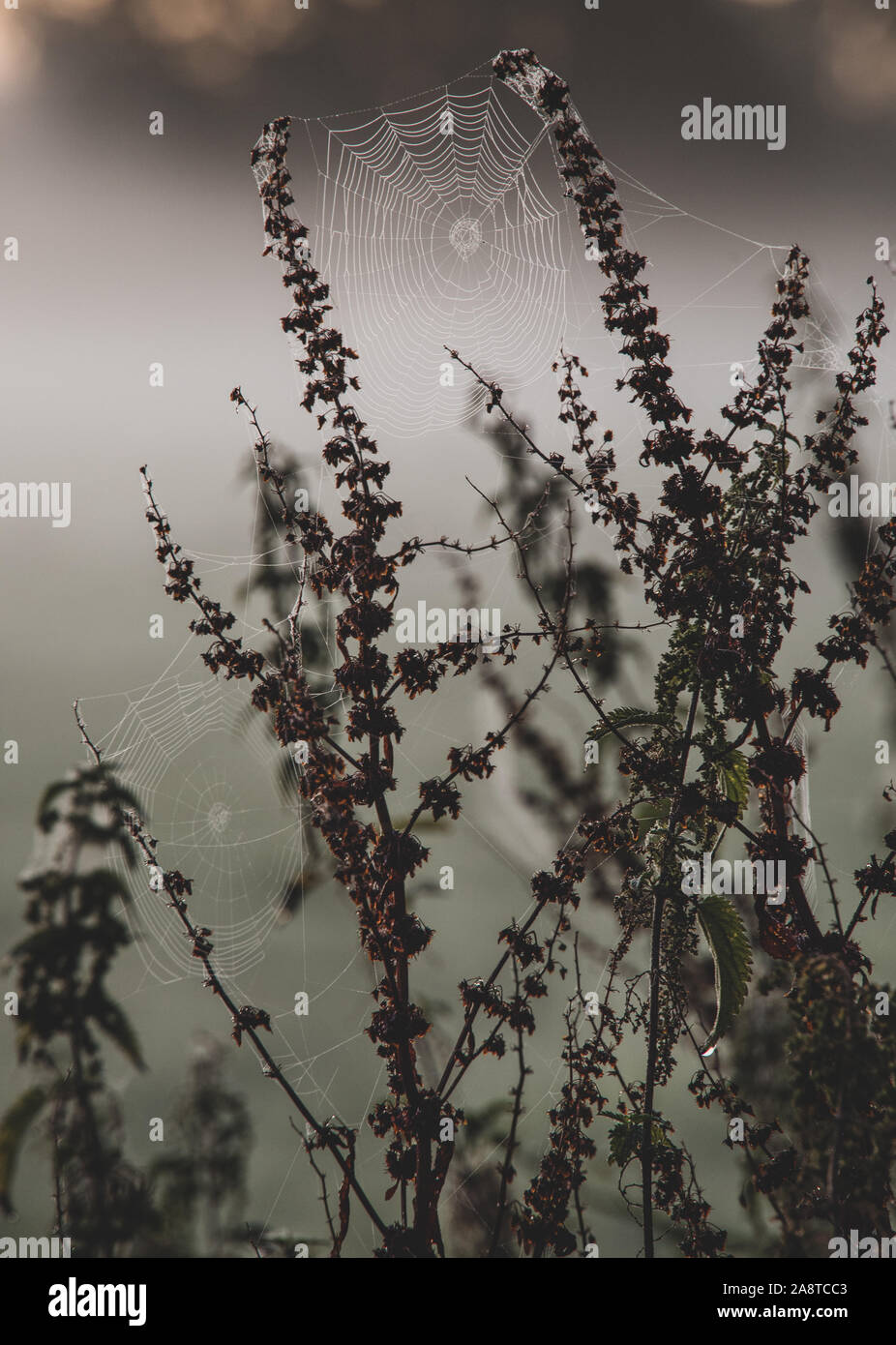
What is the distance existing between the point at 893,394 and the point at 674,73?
93 cm

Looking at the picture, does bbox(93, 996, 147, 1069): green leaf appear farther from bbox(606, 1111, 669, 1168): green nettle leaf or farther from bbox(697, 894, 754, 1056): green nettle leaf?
bbox(697, 894, 754, 1056): green nettle leaf

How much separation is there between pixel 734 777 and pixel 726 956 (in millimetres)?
286

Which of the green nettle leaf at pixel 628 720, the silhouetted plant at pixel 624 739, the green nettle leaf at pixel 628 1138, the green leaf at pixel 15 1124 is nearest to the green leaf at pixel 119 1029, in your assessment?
the green leaf at pixel 15 1124

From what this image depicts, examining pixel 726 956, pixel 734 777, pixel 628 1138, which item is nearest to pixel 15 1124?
pixel 628 1138

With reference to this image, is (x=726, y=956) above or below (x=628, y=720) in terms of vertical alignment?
below

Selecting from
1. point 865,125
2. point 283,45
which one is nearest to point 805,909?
point 865,125

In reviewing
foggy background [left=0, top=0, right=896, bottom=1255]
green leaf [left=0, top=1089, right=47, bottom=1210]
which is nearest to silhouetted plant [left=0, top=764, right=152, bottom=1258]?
green leaf [left=0, top=1089, right=47, bottom=1210]

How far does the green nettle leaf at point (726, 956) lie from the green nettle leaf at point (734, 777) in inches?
6.4

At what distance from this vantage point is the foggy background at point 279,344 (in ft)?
7.38

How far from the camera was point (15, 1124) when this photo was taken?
2.18 m

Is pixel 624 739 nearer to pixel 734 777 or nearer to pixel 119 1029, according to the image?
pixel 734 777

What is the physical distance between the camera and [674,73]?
2244 mm

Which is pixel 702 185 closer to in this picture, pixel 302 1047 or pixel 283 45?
pixel 283 45

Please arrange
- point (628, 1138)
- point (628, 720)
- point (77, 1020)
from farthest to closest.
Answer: point (77, 1020), point (628, 720), point (628, 1138)
